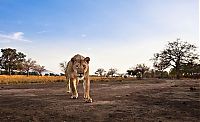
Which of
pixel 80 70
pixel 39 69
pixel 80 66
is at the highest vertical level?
pixel 39 69

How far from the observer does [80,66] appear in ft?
39.0

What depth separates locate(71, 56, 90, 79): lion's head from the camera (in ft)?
39.0

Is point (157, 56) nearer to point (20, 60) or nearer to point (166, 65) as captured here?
point (166, 65)

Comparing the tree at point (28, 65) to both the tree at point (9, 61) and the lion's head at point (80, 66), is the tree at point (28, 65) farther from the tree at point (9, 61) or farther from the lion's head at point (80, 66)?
the lion's head at point (80, 66)

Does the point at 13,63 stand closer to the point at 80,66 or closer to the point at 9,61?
the point at 9,61

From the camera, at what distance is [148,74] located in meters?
93.1

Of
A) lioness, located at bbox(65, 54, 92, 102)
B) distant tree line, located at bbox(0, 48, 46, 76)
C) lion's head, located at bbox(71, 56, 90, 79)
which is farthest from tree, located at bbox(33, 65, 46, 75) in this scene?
lion's head, located at bbox(71, 56, 90, 79)

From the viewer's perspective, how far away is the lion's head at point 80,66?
39.0 ft

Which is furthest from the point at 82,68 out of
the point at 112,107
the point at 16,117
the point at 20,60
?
the point at 20,60

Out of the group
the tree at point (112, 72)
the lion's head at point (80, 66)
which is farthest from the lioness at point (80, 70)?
the tree at point (112, 72)

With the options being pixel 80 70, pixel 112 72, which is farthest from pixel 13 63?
pixel 80 70

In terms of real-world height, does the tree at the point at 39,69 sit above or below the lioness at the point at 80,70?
above

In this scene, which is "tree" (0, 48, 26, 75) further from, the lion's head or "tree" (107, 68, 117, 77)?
the lion's head

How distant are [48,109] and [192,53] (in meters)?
70.2
